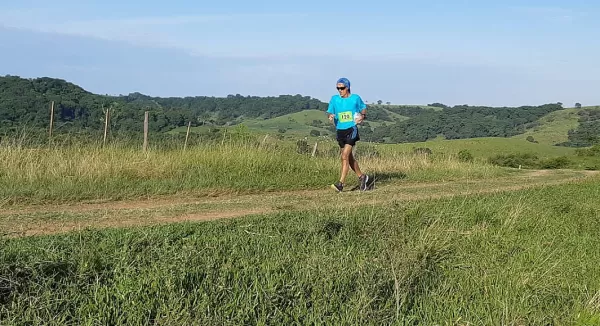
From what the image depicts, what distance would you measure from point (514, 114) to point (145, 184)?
12708cm

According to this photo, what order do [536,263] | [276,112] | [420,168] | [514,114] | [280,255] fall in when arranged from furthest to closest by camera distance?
[514,114] < [276,112] < [420,168] < [536,263] < [280,255]

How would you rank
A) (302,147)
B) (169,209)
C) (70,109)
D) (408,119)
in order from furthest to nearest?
(408,119) → (70,109) → (302,147) → (169,209)

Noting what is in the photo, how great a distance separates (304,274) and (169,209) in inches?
133

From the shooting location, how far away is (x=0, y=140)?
32.6 feet

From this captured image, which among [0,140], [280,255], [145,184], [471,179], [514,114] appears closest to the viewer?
[280,255]

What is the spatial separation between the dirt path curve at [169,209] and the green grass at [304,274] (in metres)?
0.85

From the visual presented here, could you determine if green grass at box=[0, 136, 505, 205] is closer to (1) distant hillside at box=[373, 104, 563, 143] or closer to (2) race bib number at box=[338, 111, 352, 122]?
(2) race bib number at box=[338, 111, 352, 122]

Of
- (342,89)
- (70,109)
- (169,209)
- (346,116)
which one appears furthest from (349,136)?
(70,109)

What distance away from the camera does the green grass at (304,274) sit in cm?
366

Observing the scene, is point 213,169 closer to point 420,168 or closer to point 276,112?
point 420,168

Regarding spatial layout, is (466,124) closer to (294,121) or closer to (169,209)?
(294,121)

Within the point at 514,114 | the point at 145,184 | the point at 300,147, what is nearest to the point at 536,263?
the point at 145,184

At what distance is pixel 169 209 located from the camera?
725cm

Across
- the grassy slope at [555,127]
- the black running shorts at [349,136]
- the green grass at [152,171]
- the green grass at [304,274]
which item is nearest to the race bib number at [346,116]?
the black running shorts at [349,136]
